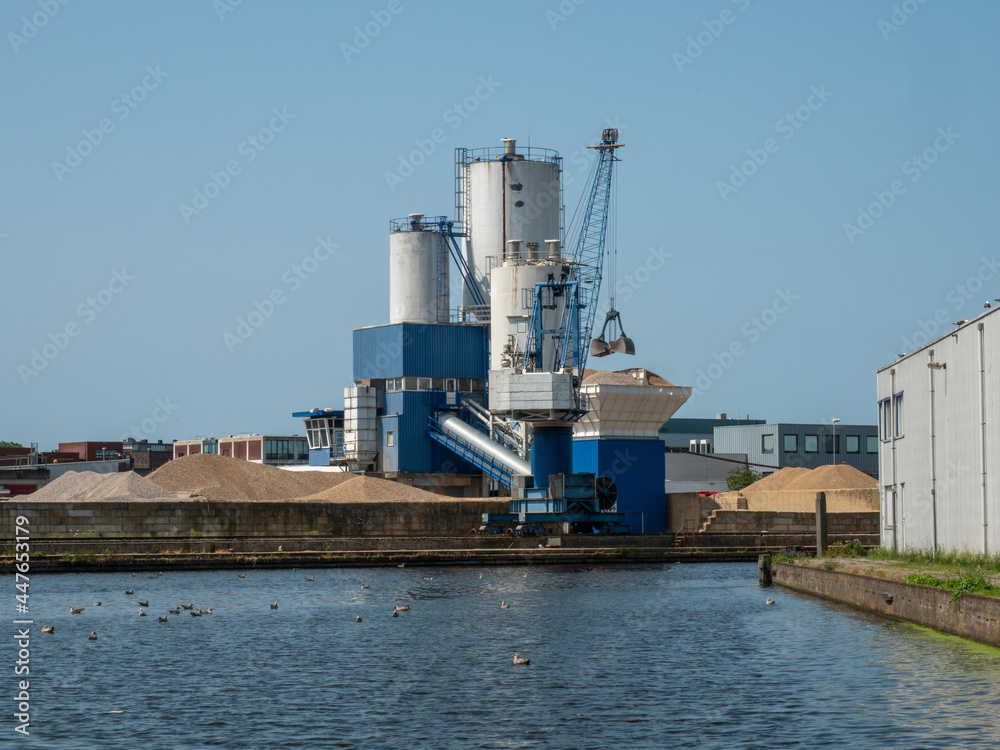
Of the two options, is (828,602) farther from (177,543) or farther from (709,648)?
(177,543)

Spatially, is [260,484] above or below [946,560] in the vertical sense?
above

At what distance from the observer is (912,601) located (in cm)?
3095

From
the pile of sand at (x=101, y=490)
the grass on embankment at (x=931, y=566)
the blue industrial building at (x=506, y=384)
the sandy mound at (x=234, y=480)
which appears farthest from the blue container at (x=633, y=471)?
the grass on embankment at (x=931, y=566)

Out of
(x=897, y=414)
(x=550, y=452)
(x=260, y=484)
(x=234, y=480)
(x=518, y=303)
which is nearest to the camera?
(x=897, y=414)

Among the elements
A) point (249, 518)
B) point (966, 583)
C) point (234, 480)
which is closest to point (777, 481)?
point (234, 480)

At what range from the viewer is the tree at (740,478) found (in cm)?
10338

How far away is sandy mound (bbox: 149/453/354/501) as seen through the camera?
7369cm

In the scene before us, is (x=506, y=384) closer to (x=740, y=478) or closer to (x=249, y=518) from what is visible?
(x=249, y=518)

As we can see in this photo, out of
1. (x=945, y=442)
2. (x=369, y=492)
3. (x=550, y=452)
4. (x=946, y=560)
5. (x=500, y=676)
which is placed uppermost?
(x=550, y=452)

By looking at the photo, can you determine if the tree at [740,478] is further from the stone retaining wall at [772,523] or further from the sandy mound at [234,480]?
the sandy mound at [234,480]

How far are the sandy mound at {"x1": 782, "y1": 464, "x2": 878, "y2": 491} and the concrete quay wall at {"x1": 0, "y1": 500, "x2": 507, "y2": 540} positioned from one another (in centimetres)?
1987

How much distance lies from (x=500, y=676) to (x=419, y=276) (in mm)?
63322

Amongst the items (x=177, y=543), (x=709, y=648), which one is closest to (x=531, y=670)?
(x=709, y=648)

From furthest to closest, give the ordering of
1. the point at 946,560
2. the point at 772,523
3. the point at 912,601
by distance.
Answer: the point at 772,523, the point at 946,560, the point at 912,601
